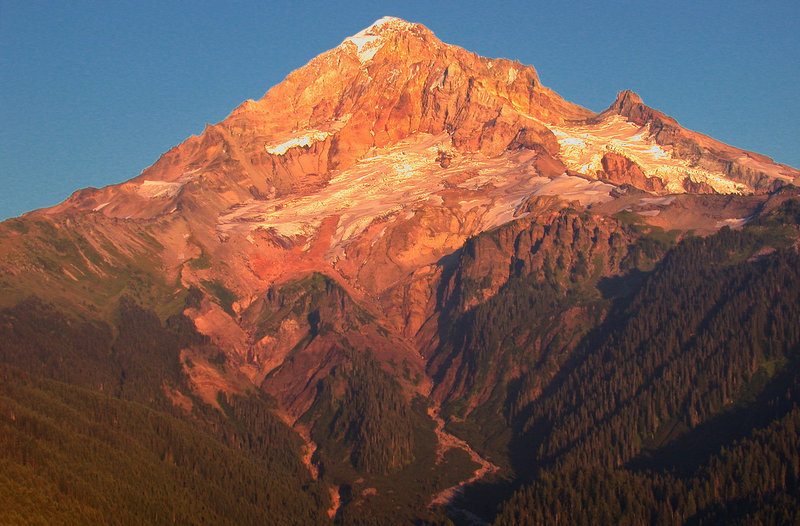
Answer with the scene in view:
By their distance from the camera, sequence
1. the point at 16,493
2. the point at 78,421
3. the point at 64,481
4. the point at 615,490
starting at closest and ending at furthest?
1. the point at 16,493
2. the point at 64,481
3. the point at 615,490
4. the point at 78,421

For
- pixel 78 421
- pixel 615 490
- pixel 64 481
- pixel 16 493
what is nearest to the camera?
pixel 16 493

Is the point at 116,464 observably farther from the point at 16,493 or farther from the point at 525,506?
the point at 525,506

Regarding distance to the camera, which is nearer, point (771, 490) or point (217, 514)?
point (771, 490)

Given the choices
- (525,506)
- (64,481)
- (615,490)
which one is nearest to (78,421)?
(64,481)

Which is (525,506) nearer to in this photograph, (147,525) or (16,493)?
(147,525)

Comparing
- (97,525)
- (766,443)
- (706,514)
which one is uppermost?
(766,443)

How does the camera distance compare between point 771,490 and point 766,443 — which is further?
point 766,443

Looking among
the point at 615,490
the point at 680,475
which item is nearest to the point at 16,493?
the point at 615,490

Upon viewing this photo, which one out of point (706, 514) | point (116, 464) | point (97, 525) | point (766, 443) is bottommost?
point (97, 525)

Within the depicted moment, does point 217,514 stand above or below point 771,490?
below
